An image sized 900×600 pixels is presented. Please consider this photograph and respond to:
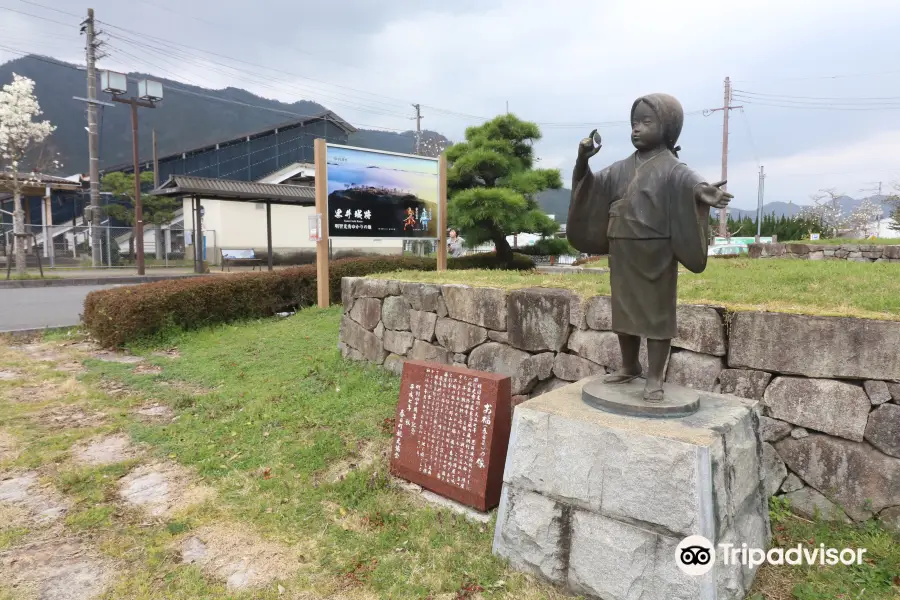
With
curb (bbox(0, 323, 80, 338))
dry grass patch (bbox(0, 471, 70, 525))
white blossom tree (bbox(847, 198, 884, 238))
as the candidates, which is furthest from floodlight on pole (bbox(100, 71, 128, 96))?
white blossom tree (bbox(847, 198, 884, 238))

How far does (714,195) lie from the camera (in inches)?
94.1

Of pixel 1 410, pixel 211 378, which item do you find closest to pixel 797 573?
pixel 211 378

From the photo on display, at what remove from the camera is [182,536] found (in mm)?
3158

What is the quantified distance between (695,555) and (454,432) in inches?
64.0

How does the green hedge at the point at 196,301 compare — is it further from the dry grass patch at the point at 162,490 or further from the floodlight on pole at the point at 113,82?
the floodlight on pole at the point at 113,82

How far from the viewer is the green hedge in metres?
8.08

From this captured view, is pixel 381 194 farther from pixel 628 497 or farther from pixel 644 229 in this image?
pixel 628 497

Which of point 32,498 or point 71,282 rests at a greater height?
point 71,282

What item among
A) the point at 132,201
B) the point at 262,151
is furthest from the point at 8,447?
the point at 262,151

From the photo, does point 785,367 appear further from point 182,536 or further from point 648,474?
point 182,536

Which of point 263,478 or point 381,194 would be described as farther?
point 381,194

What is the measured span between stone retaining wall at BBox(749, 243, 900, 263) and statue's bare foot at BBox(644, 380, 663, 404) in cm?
1212

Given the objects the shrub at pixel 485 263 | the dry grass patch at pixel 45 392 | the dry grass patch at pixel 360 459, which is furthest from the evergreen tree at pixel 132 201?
the dry grass patch at pixel 360 459

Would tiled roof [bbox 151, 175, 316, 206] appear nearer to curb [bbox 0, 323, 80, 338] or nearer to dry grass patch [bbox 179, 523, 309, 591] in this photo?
curb [bbox 0, 323, 80, 338]
